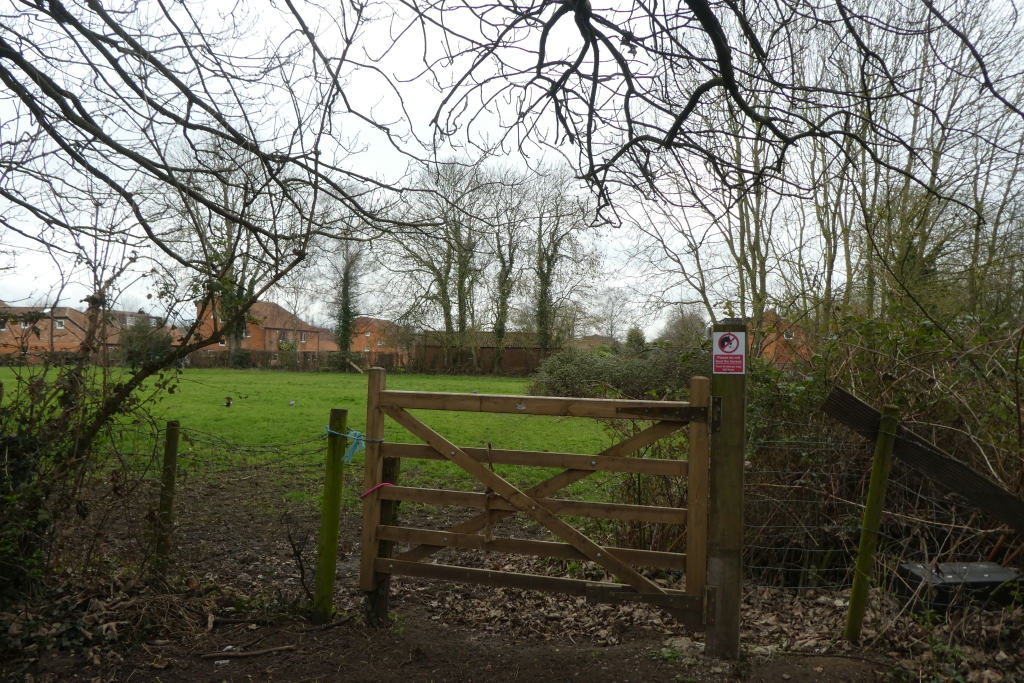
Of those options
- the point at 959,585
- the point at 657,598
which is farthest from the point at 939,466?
the point at 657,598

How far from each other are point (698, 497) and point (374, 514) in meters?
1.93

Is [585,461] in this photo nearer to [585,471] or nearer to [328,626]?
[585,471]

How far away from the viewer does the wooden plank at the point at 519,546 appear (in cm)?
397

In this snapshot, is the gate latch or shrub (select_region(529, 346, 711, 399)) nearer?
the gate latch

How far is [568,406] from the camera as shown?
158 inches

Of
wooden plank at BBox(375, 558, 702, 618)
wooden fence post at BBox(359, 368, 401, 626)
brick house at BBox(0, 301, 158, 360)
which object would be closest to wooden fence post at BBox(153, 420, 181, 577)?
brick house at BBox(0, 301, 158, 360)

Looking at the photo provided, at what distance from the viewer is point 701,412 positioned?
391 cm

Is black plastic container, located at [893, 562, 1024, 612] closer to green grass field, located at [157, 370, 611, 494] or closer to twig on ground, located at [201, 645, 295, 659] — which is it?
twig on ground, located at [201, 645, 295, 659]

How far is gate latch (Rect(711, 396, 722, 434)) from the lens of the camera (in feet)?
12.8

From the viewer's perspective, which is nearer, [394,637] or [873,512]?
[873,512]

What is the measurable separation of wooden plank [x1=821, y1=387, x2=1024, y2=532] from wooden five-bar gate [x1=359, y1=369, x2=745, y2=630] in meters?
0.82

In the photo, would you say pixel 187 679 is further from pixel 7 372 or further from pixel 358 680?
pixel 7 372

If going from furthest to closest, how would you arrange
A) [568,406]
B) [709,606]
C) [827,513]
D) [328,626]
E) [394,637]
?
[827,513]
[328,626]
[394,637]
[568,406]
[709,606]

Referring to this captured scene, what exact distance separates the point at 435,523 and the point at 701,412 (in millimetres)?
4164
